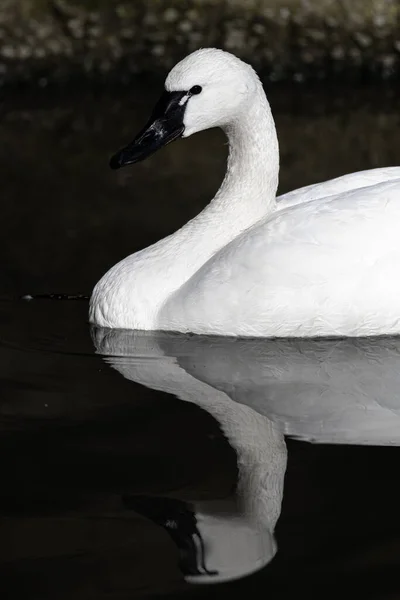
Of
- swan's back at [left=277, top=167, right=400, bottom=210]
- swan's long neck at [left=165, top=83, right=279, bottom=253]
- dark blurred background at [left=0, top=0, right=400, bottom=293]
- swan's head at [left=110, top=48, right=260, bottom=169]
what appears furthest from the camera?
dark blurred background at [left=0, top=0, right=400, bottom=293]

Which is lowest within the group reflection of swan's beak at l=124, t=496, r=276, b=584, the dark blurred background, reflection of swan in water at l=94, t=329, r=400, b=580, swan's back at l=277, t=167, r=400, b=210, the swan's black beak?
the dark blurred background

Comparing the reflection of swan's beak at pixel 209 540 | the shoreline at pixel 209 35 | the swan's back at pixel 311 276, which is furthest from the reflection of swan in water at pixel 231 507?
the shoreline at pixel 209 35

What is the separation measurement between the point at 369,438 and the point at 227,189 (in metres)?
1.78

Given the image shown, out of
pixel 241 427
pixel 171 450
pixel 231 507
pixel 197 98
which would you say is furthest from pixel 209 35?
pixel 231 507

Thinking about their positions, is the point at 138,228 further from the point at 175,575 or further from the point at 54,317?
the point at 175,575

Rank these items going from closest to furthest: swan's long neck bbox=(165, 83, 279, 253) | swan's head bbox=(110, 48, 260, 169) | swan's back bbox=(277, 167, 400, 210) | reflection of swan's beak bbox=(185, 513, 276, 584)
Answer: reflection of swan's beak bbox=(185, 513, 276, 584) < swan's head bbox=(110, 48, 260, 169) < swan's long neck bbox=(165, 83, 279, 253) < swan's back bbox=(277, 167, 400, 210)

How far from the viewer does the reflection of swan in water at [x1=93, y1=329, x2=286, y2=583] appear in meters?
3.63

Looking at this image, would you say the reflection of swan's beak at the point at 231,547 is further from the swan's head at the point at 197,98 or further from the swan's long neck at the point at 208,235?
the swan's head at the point at 197,98

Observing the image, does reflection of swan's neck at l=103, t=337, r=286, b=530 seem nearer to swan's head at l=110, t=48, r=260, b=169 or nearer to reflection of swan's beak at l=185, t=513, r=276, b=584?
reflection of swan's beak at l=185, t=513, r=276, b=584

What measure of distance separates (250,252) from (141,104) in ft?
20.5

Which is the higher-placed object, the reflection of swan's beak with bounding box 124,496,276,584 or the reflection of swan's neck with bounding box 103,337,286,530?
the reflection of swan's beak with bounding box 124,496,276,584

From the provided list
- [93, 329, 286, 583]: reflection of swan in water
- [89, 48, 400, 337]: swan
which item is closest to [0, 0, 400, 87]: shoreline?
[89, 48, 400, 337]: swan

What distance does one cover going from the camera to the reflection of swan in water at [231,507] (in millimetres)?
3627

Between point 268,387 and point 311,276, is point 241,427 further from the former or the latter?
point 311,276
